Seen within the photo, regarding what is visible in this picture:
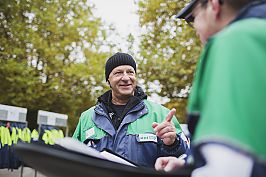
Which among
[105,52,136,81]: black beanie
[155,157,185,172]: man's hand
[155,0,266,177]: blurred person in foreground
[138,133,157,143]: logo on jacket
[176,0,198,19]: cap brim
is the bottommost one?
[138,133,157,143]: logo on jacket

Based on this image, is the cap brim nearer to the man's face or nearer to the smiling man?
the smiling man

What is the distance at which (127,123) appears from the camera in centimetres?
291

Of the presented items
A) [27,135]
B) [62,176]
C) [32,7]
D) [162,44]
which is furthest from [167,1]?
[62,176]

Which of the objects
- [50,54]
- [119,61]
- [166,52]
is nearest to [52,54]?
[50,54]

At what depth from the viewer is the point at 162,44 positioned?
11.2 m

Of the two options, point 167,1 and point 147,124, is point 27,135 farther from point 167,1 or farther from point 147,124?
point 147,124

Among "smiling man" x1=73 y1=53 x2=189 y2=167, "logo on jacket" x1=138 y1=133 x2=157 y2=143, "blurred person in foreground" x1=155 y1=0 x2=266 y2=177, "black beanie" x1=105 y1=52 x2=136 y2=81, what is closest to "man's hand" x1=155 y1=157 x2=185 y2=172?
"blurred person in foreground" x1=155 y1=0 x2=266 y2=177

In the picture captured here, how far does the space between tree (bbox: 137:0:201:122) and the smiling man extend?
23.6 feet

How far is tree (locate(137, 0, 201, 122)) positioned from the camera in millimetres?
10555

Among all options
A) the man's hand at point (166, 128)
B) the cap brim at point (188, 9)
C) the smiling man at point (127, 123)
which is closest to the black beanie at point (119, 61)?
the smiling man at point (127, 123)

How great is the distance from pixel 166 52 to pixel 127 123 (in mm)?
8689

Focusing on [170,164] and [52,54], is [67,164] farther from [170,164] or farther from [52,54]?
[52,54]

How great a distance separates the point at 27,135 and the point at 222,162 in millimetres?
9302

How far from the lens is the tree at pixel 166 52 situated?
10.6 meters
